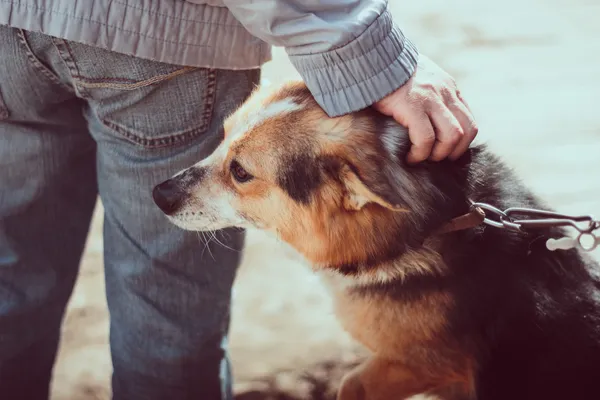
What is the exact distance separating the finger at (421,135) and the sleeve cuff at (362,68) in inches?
3.2

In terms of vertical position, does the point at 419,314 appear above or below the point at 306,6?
below

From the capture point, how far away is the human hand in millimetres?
1324

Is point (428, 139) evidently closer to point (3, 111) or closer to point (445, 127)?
point (445, 127)

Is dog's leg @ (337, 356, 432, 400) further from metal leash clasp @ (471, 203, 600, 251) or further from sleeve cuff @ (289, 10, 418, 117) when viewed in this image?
sleeve cuff @ (289, 10, 418, 117)

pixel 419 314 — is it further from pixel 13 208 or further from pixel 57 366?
pixel 57 366

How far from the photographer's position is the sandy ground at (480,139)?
226 centimetres

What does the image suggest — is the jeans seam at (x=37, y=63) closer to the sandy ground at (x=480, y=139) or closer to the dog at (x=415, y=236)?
the dog at (x=415, y=236)

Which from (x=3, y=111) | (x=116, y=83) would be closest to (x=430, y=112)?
(x=116, y=83)

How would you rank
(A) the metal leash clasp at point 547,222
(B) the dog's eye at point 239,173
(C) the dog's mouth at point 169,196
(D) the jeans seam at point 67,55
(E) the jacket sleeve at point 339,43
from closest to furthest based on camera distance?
(E) the jacket sleeve at point 339,43 < (D) the jeans seam at point 67,55 < (A) the metal leash clasp at point 547,222 < (C) the dog's mouth at point 169,196 < (B) the dog's eye at point 239,173

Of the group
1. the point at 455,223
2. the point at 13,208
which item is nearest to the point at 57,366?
the point at 13,208

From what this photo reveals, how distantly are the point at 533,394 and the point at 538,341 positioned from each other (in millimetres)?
131

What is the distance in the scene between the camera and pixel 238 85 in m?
1.44

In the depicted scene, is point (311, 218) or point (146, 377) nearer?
point (311, 218)

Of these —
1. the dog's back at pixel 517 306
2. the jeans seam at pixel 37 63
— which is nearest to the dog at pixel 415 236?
the dog's back at pixel 517 306
